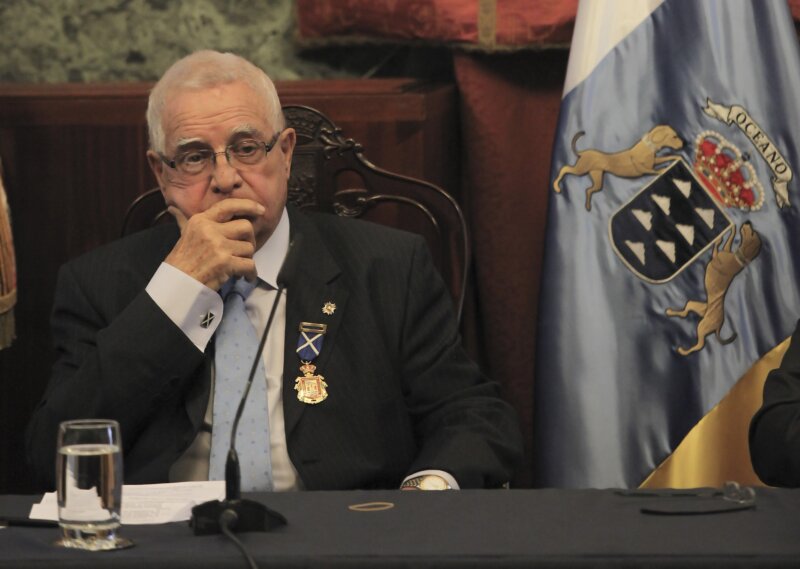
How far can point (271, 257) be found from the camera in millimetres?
2527

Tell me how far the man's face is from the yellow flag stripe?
1.16m

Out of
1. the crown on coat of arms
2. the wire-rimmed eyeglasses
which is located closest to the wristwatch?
the wire-rimmed eyeglasses

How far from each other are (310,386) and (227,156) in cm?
48

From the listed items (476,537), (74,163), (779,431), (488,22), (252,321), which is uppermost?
(488,22)

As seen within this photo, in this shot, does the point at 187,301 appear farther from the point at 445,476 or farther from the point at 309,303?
the point at 445,476

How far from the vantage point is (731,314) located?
2.93 metres

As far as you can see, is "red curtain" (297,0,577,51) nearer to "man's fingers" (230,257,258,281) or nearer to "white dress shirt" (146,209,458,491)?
"white dress shirt" (146,209,458,491)

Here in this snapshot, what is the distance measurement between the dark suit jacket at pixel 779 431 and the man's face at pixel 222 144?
1017mm

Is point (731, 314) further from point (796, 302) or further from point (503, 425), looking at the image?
point (503, 425)

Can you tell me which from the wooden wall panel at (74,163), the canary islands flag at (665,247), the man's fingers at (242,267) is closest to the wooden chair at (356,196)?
the wooden wall panel at (74,163)

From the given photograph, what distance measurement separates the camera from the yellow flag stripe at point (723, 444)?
295 centimetres

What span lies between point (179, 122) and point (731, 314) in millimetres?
1358

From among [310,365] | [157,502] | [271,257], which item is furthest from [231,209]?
[157,502]

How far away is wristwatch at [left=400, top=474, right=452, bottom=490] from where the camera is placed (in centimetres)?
226
